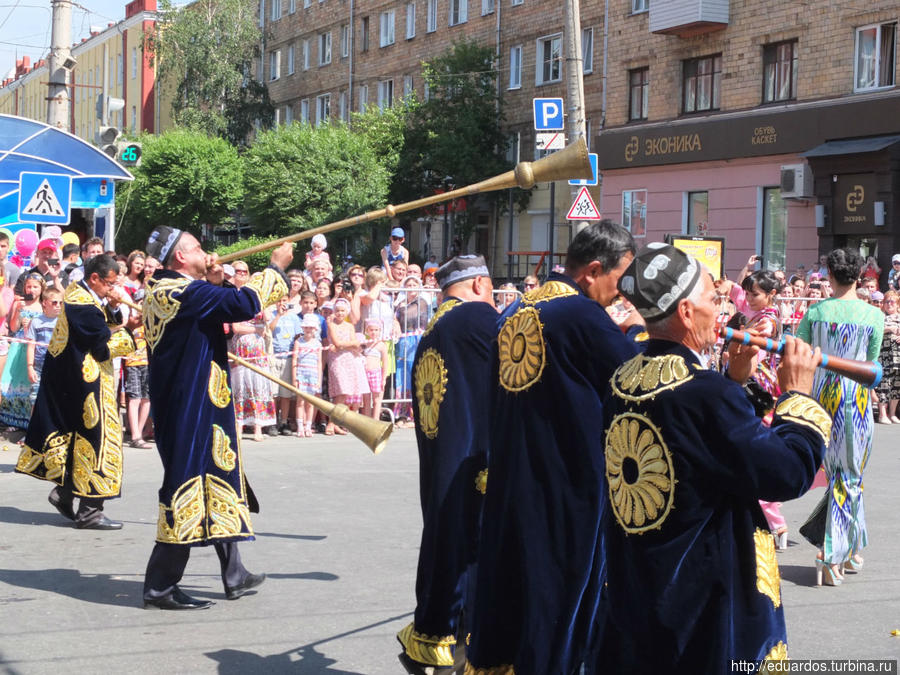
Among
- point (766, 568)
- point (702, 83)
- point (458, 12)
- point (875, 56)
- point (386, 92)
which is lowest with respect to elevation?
point (766, 568)

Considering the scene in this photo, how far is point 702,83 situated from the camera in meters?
28.1

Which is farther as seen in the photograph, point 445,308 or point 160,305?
point 160,305

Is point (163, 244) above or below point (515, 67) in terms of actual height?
below

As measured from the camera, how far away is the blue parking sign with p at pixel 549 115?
53.8ft

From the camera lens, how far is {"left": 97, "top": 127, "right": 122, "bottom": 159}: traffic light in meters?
17.1

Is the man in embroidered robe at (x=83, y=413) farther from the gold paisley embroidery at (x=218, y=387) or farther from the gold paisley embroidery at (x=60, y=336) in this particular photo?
the gold paisley embroidery at (x=218, y=387)

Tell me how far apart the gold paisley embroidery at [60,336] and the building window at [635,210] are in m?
22.8

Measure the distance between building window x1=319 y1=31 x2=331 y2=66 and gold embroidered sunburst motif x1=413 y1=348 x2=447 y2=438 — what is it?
1763 inches

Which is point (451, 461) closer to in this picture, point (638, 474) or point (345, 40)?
point (638, 474)

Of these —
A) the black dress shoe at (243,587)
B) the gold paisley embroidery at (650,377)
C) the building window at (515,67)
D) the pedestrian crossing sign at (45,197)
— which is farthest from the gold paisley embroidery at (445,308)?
the building window at (515,67)

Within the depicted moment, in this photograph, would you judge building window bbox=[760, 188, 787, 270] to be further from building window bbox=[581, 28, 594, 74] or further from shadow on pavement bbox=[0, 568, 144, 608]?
shadow on pavement bbox=[0, 568, 144, 608]

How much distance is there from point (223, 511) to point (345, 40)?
4290cm

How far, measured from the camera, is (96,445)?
7992 mm

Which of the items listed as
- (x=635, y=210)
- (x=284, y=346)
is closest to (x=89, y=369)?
(x=284, y=346)
